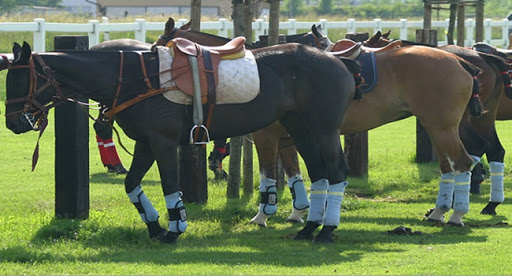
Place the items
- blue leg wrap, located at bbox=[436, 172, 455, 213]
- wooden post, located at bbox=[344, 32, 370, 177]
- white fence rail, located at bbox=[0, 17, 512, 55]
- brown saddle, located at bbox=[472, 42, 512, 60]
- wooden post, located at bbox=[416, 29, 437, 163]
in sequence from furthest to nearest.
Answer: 1. white fence rail, located at bbox=[0, 17, 512, 55]
2. wooden post, located at bbox=[416, 29, 437, 163]
3. wooden post, located at bbox=[344, 32, 370, 177]
4. brown saddle, located at bbox=[472, 42, 512, 60]
5. blue leg wrap, located at bbox=[436, 172, 455, 213]

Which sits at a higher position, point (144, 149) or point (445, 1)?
point (445, 1)

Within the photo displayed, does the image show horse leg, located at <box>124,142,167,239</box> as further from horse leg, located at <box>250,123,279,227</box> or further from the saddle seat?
horse leg, located at <box>250,123,279,227</box>

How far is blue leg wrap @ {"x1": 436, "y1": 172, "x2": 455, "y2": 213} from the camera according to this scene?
1203 cm

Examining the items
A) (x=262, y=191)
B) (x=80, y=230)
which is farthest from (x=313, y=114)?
(x=80, y=230)

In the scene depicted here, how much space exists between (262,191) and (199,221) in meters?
0.81

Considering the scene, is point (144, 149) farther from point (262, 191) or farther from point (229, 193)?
point (229, 193)

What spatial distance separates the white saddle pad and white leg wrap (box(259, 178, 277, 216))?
1.85 m

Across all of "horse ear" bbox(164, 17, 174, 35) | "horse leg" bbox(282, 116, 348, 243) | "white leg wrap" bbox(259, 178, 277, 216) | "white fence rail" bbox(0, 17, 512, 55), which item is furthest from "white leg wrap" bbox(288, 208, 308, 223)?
"white fence rail" bbox(0, 17, 512, 55)

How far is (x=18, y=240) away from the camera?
9992mm

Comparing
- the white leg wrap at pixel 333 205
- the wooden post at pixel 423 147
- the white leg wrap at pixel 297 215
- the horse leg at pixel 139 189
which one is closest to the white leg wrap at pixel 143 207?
the horse leg at pixel 139 189

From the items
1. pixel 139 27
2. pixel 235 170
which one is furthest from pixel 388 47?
pixel 139 27

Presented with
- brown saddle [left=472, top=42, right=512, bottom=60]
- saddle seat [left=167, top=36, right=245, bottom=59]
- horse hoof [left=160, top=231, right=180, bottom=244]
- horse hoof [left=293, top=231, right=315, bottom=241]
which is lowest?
horse hoof [left=293, top=231, right=315, bottom=241]

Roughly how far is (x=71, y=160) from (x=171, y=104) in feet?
5.50

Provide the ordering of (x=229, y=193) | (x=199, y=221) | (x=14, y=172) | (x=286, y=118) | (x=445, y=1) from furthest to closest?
(x=445, y=1), (x=14, y=172), (x=229, y=193), (x=199, y=221), (x=286, y=118)
